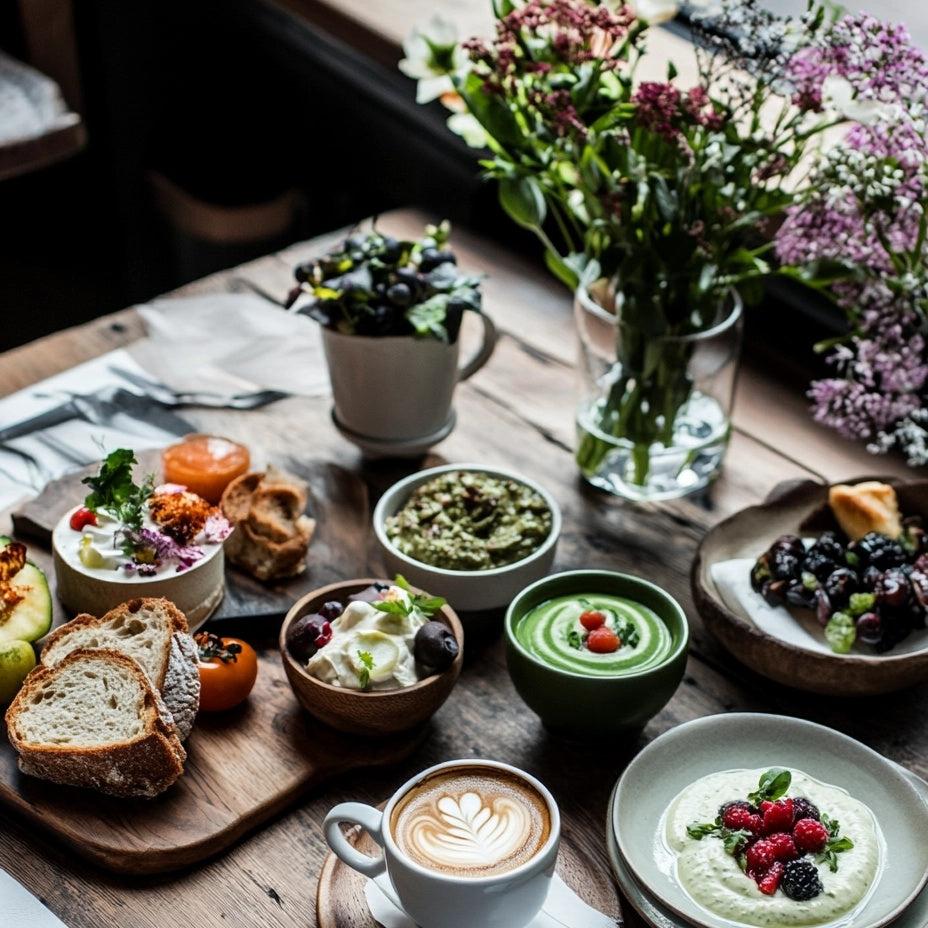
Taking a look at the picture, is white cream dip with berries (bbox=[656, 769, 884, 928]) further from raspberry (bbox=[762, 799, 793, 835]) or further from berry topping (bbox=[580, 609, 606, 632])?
berry topping (bbox=[580, 609, 606, 632])

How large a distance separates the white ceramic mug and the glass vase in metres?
0.69

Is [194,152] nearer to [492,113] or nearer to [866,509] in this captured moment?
[492,113]

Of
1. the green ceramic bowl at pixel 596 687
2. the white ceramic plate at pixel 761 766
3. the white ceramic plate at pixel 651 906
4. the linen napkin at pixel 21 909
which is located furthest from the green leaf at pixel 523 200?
the linen napkin at pixel 21 909

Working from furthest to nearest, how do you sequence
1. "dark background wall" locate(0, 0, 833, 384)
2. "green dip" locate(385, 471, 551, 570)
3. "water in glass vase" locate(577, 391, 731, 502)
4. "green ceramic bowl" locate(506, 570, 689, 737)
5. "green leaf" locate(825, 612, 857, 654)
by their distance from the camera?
1. "dark background wall" locate(0, 0, 833, 384)
2. "water in glass vase" locate(577, 391, 731, 502)
3. "green dip" locate(385, 471, 551, 570)
4. "green leaf" locate(825, 612, 857, 654)
5. "green ceramic bowl" locate(506, 570, 689, 737)

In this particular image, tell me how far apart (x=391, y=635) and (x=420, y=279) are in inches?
22.6

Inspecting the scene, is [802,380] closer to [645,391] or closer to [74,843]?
[645,391]

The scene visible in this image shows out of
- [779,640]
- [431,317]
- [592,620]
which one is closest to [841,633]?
[779,640]

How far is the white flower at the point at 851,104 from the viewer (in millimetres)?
1549

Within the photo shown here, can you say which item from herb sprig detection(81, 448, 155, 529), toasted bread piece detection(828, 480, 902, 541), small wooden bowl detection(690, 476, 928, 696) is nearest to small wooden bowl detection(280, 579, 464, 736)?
herb sprig detection(81, 448, 155, 529)

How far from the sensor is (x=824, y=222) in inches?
67.1

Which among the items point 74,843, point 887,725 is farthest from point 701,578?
point 74,843

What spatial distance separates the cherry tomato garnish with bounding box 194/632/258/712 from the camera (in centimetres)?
154

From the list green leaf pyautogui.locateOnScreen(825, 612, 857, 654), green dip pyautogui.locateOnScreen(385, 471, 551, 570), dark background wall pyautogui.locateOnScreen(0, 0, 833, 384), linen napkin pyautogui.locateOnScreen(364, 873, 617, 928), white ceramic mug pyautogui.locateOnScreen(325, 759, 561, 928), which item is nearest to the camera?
white ceramic mug pyautogui.locateOnScreen(325, 759, 561, 928)

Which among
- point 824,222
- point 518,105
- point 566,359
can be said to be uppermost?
point 518,105
